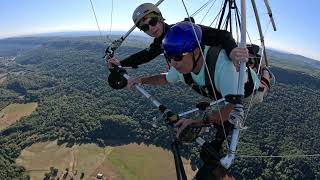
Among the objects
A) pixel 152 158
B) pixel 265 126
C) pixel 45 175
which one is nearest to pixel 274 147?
pixel 265 126

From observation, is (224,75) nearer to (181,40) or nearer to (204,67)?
(204,67)

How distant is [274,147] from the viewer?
7919 cm

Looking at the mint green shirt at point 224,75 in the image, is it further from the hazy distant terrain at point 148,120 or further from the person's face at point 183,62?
the hazy distant terrain at point 148,120

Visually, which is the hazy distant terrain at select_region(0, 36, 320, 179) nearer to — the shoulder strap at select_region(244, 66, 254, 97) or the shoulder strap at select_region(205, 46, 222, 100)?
the shoulder strap at select_region(244, 66, 254, 97)

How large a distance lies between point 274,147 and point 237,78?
79970mm

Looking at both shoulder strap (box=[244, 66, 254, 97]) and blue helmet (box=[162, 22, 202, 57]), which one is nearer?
blue helmet (box=[162, 22, 202, 57])

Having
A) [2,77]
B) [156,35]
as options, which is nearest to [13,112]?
[2,77]

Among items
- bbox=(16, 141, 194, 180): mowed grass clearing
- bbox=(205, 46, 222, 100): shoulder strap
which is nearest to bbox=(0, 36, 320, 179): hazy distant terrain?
bbox=(16, 141, 194, 180): mowed grass clearing

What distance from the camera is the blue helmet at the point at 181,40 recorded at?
9.79ft

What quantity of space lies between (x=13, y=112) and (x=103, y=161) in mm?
48895

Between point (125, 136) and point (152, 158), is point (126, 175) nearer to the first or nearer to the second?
point (152, 158)

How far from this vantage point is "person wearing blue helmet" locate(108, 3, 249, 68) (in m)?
3.29

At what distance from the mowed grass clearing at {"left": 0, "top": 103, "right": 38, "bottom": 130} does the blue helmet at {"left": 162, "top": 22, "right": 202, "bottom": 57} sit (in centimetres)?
10722

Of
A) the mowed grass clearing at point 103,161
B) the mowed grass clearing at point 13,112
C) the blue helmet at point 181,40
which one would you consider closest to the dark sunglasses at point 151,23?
the blue helmet at point 181,40
